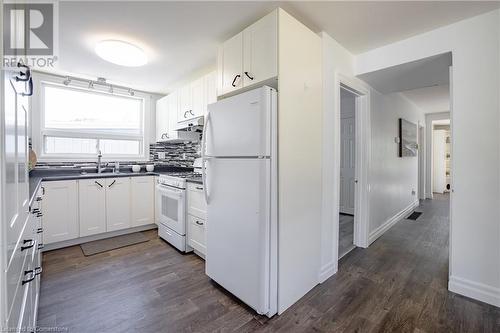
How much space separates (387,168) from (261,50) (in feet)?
9.63

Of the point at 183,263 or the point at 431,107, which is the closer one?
the point at 183,263

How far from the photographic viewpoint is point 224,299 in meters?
1.94

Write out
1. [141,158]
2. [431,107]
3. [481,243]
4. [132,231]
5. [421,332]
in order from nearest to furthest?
[421,332] → [481,243] → [132,231] → [141,158] → [431,107]

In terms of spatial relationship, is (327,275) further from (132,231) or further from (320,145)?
(132,231)

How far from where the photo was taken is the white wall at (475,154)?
1866 millimetres

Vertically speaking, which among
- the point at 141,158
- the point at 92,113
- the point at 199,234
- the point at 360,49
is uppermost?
the point at 360,49

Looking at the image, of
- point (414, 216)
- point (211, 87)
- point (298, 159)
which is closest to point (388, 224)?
point (414, 216)

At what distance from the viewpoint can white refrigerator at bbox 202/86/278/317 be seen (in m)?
1.69

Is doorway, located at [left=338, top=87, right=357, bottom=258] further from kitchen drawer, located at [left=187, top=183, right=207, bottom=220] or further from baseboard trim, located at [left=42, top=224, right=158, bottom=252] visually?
baseboard trim, located at [left=42, top=224, right=158, bottom=252]

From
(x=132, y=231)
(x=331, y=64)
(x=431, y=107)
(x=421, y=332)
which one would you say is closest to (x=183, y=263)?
(x=132, y=231)

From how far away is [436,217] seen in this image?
438cm

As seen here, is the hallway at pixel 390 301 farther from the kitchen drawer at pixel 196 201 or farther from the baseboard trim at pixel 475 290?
the kitchen drawer at pixel 196 201

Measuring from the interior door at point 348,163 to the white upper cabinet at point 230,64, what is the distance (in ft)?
10.7

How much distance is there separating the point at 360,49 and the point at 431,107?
14.2 ft
